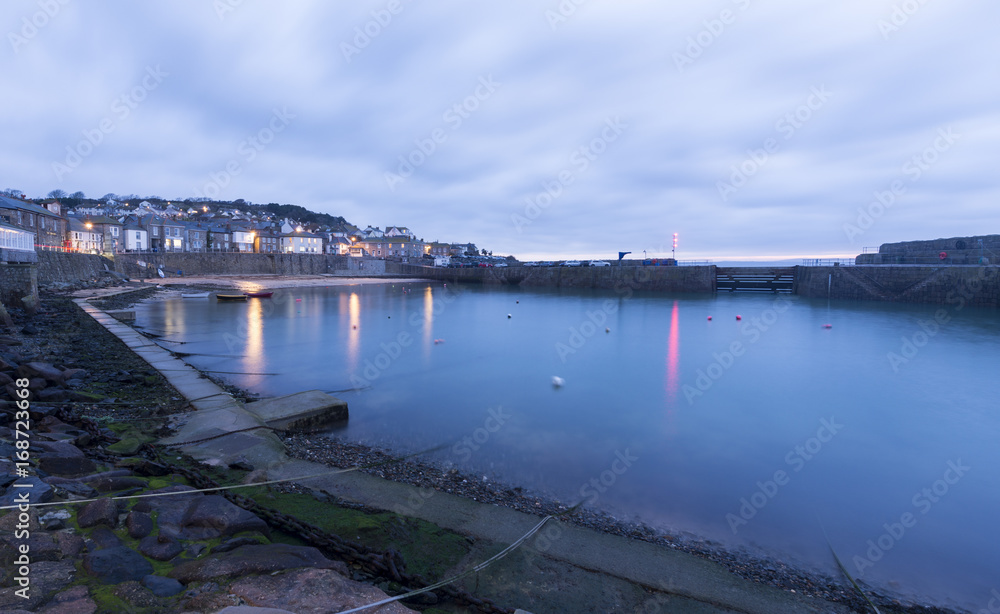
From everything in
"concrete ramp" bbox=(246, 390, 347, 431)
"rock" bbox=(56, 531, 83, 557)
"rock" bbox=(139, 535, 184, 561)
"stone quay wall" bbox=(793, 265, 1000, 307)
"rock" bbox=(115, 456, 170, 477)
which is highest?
"stone quay wall" bbox=(793, 265, 1000, 307)

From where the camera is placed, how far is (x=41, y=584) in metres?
2.94

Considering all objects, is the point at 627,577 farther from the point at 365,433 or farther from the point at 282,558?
the point at 365,433

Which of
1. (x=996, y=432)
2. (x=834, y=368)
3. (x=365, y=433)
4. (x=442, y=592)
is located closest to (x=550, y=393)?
(x=365, y=433)

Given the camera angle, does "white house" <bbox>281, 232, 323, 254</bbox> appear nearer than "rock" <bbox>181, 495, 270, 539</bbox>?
No

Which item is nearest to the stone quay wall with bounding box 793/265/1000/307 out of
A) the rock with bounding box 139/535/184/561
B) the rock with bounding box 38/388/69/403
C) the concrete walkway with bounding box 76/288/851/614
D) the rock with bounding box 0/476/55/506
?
the concrete walkway with bounding box 76/288/851/614

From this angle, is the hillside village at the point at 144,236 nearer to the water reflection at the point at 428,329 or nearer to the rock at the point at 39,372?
the water reflection at the point at 428,329

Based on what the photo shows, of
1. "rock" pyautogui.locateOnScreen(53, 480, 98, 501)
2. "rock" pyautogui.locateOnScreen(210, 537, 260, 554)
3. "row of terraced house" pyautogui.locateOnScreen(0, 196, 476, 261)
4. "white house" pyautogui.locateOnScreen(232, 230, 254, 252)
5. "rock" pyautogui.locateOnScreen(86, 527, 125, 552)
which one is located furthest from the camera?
"white house" pyautogui.locateOnScreen(232, 230, 254, 252)

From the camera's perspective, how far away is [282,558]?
3451 millimetres

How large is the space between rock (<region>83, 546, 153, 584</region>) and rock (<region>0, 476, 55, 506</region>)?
1107mm

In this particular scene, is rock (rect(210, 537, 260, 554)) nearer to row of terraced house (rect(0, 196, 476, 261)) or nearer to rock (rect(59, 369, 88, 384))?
rock (rect(59, 369, 88, 384))

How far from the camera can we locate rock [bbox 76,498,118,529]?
3703 mm

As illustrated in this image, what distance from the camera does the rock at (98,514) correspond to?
3703mm

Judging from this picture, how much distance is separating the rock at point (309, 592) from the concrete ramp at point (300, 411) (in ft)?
16.4

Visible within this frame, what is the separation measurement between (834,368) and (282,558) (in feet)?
68.4
